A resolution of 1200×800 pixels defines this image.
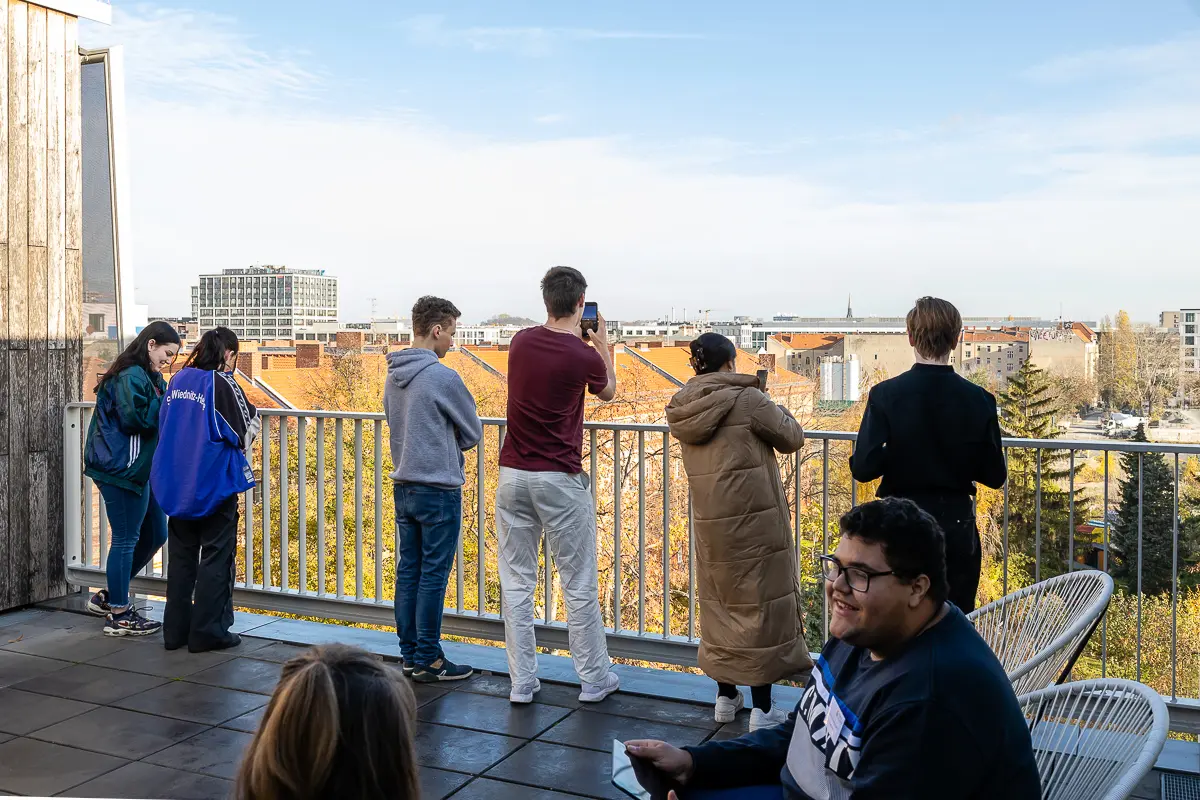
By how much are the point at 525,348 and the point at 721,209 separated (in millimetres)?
76027

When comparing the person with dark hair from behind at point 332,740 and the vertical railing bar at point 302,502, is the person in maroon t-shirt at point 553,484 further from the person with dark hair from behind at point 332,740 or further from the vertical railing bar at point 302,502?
the person with dark hair from behind at point 332,740

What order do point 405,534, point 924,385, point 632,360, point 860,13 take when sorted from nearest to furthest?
point 924,385
point 405,534
point 632,360
point 860,13

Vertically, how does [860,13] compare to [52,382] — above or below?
above

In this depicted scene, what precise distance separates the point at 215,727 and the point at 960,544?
274 centimetres

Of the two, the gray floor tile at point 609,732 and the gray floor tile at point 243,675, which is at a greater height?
the gray floor tile at point 609,732

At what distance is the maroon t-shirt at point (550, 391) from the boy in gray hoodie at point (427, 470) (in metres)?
0.40

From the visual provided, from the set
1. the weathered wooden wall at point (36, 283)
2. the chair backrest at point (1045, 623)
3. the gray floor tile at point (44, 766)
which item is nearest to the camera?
the chair backrest at point (1045, 623)

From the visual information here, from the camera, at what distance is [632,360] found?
4372cm

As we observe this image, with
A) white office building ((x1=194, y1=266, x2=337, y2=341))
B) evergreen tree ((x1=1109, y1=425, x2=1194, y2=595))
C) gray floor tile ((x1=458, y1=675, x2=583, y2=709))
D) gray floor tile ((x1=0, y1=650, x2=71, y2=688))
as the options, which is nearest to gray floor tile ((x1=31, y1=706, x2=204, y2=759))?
gray floor tile ((x1=0, y1=650, x2=71, y2=688))

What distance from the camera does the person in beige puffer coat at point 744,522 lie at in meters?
3.96

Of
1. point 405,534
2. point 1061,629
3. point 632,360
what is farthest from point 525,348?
point 632,360

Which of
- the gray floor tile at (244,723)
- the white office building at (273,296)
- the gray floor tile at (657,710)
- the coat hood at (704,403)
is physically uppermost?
the white office building at (273,296)

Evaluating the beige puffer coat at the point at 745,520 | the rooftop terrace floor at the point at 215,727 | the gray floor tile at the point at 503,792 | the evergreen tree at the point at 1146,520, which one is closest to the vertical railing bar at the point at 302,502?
the rooftop terrace floor at the point at 215,727

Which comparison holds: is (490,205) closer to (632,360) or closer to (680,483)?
(632,360)
